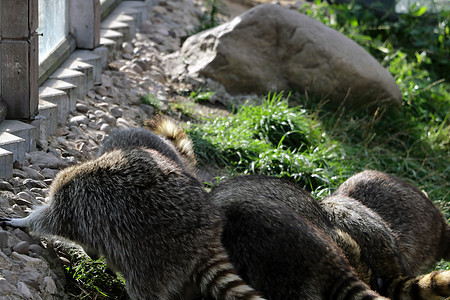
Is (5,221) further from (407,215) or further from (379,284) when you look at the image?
(407,215)

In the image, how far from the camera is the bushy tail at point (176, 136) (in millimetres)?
5762

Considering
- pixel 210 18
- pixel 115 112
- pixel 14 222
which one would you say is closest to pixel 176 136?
pixel 115 112

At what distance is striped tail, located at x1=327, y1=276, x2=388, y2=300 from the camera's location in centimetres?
374

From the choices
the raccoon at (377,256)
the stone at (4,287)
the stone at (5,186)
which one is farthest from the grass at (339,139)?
the stone at (4,287)

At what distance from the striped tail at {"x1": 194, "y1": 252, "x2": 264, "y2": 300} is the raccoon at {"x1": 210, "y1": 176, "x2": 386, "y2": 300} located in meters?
0.26

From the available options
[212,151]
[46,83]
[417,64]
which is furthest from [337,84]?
[46,83]

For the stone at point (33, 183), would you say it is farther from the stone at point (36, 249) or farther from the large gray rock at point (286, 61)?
the large gray rock at point (286, 61)

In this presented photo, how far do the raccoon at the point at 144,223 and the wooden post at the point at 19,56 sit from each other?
1.14 m

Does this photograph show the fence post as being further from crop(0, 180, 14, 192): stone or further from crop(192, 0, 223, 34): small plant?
crop(0, 180, 14, 192): stone

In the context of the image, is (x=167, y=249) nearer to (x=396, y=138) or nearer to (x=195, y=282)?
(x=195, y=282)

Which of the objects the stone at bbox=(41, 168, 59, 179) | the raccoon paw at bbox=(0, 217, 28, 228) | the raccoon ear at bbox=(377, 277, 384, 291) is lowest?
the raccoon ear at bbox=(377, 277, 384, 291)

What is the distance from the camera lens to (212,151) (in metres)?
6.80

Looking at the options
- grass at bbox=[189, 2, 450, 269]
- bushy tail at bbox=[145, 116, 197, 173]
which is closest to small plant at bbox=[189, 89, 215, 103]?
grass at bbox=[189, 2, 450, 269]

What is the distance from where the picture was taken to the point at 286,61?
28.0 feet
